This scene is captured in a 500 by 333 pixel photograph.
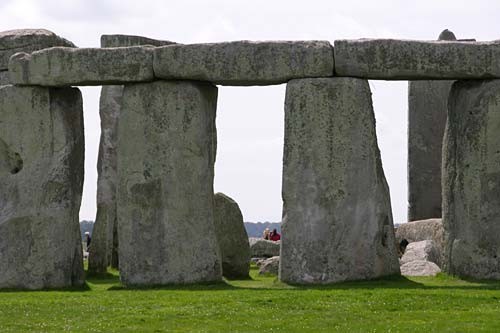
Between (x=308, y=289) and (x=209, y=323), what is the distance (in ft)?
12.1

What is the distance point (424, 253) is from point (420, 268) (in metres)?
1.59

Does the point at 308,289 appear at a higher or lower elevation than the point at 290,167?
lower

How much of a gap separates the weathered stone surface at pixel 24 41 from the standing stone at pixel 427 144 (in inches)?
397

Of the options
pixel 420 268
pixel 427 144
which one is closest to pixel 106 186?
pixel 420 268

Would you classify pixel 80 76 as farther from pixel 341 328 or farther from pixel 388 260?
pixel 341 328

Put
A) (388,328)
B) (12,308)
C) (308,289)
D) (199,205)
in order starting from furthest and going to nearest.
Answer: (199,205), (308,289), (12,308), (388,328)

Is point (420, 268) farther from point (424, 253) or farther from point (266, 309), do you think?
point (266, 309)

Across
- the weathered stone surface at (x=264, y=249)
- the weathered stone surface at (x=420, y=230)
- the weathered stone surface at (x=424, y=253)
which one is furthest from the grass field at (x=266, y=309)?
the weathered stone surface at (x=264, y=249)

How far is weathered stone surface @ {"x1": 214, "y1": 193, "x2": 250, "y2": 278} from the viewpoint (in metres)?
27.1

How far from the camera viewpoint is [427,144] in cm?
3503

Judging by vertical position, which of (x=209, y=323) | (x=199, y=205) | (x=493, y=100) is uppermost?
(x=493, y=100)

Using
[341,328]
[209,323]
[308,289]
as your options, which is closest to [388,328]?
[341,328]

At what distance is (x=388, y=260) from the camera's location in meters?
24.1

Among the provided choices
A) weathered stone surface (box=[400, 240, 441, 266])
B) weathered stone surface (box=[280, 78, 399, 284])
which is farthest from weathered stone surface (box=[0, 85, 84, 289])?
weathered stone surface (box=[400, 240, 441, 266])
